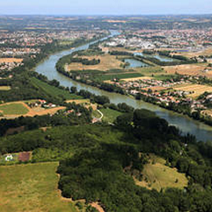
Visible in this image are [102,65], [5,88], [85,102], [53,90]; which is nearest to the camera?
[85,102]

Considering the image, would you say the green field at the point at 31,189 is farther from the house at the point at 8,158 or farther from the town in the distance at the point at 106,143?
the house at the point at 8,158

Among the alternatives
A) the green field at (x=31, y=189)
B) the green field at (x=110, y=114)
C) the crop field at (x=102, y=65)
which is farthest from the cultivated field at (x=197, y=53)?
the green field at (x=31, y=189)

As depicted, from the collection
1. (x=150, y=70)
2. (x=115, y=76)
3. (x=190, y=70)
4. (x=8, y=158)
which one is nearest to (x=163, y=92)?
(x=115, y=76)

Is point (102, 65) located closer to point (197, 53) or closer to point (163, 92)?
point (163, 92)

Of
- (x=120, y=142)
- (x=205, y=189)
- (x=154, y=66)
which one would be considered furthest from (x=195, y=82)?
(x=205, y=189)

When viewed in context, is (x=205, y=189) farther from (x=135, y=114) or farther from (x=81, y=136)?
(x=135, y=114)

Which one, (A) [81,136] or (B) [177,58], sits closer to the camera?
(A) [81,136]

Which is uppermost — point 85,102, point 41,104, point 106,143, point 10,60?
point 106,143
